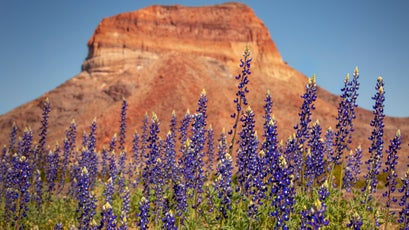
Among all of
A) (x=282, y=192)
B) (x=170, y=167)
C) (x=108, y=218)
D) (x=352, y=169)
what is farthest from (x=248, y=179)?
(x=352, y=169)

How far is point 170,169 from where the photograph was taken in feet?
38.5

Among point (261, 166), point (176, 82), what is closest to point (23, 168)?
point (261, 166)

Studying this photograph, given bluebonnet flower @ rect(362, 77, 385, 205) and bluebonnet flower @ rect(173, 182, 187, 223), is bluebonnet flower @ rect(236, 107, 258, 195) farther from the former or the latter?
bluebonnet flower @ rect(362, 77, 385, 205)

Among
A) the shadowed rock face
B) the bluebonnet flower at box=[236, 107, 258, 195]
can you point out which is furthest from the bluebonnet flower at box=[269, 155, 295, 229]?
the shadowed rock face

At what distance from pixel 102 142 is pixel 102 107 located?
10966 mm

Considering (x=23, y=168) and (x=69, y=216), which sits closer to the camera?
(x=23, y=168)

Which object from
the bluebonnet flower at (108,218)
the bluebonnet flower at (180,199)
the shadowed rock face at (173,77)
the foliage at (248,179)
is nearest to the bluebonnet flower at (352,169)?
the foliage at (248,179)

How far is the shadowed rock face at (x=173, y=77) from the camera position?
61406 millimetres

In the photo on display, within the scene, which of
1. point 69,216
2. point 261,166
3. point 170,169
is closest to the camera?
point 261,166

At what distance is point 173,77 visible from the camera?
219ft

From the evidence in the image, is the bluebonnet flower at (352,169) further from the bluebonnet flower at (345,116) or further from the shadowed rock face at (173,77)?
the shadowed rock face at (173,77)

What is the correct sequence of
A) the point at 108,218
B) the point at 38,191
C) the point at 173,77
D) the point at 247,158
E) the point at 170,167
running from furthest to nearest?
the point at 173,77, the point at 38,191, the point at 170,167, the point at 247,158, the point at 108,218

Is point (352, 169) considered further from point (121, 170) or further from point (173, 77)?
point (173, 77)

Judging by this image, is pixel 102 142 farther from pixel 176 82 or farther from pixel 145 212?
pixel 145 212
